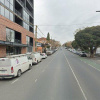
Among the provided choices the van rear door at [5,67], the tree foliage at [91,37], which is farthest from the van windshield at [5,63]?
the tree foliage at [91,37]

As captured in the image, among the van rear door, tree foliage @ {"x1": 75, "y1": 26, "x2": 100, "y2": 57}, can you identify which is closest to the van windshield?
the van rear door

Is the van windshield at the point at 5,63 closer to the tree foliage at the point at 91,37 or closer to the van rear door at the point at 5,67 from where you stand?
the van rear door at the point at 5,67

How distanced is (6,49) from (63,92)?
1604cm

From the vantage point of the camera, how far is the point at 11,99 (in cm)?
454

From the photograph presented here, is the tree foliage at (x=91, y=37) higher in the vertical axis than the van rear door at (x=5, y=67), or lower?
higher

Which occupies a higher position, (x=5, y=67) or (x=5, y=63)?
(x=5, y=63)

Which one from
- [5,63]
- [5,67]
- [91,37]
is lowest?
[5,67]

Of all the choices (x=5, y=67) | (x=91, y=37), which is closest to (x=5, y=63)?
(x=5, y=67)

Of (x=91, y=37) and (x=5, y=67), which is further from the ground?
(x=91, y=37)

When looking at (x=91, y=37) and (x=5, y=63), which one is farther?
(x=91, y=37)

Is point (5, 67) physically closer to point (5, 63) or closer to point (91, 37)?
point (5, 63)

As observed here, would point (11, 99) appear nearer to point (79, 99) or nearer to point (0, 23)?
point (79, 99)

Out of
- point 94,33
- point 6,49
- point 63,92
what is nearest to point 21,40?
point 6,49

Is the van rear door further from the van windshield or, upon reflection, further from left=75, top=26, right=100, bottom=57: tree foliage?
left=75, top=26, right=100, bottom=57: tree foliage
